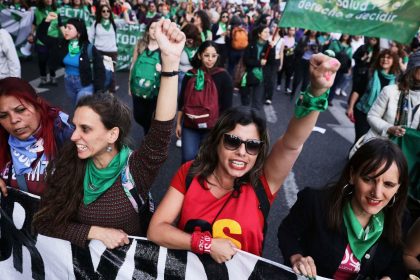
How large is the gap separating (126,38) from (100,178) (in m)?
8.54

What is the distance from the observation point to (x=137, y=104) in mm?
4367

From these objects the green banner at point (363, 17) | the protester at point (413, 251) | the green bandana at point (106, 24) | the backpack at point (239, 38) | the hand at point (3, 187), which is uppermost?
the green banner at point (363, 17)

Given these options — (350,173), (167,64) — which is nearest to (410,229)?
(350,173)

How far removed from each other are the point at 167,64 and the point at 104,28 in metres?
6.10

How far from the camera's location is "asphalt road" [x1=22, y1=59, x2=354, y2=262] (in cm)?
406

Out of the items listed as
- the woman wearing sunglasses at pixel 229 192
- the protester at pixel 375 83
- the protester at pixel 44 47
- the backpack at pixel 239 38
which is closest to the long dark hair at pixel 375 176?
the woman wearing sunglasses at pixel 229 192

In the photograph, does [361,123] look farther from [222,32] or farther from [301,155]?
[222,32]

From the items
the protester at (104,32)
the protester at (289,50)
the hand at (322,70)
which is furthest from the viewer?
the protester at (289,50)

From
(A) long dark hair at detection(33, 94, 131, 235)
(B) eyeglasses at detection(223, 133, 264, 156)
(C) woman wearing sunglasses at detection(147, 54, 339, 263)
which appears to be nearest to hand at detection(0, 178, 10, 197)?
(A) long dark hair at detection(33, 94, 131, 235)

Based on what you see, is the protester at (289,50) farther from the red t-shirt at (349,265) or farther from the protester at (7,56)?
the red t-shirt at (349,265)

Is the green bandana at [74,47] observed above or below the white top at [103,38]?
above

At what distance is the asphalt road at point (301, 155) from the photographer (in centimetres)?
406

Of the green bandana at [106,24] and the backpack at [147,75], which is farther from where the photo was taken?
the green bandana at [106,24]

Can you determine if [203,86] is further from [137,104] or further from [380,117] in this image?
[380,117]
